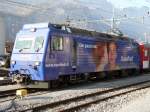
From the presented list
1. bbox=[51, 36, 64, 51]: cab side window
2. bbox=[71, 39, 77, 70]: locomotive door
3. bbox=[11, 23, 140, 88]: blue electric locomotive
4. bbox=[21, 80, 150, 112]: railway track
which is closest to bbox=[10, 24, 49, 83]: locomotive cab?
bbox=[11, 23, 140, 88]: blue electric locomotive

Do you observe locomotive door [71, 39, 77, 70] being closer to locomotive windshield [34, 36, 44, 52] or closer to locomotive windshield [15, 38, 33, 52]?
locomotive windshield [34, 36, 44, 52]

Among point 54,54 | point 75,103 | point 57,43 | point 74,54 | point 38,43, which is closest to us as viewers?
point 75,103

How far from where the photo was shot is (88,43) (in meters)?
22.4

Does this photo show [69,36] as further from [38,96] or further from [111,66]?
[111,66]

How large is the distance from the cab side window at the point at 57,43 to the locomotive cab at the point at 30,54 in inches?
21.3

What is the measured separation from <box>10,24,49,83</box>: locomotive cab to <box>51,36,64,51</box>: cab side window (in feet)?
1.78

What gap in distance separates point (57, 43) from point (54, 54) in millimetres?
598

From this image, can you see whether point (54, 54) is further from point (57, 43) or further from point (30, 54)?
point (30, 54)

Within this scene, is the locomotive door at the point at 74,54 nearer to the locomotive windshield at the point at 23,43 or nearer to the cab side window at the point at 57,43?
the cab side window at the point at 57,43

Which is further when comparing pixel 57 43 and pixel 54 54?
pixel 57 43

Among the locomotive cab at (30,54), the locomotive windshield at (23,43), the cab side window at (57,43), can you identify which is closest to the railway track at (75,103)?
the locomotive cab at (30,54)

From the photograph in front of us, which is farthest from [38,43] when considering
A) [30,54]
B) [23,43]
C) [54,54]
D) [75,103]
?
[75,103]

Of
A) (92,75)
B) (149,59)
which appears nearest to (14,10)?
(149,59)

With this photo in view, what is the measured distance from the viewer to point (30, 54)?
61.5 feet
